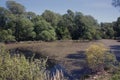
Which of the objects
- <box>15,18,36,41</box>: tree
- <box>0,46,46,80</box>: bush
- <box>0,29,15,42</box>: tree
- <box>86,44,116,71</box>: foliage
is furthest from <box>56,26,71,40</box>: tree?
<box>0,46,46,80</box>: bush

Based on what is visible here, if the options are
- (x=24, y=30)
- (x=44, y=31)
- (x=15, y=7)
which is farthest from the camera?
(x=15, y=7)

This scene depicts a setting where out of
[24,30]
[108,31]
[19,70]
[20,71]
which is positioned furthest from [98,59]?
[108,31]

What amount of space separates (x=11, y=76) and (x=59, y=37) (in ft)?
226

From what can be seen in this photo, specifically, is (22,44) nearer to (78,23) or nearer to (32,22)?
(32,22)

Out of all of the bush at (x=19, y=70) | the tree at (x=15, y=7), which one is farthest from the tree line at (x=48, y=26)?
the bush at (x=19, y=70)

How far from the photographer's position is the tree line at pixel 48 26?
77.5 m

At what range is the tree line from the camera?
254 feet

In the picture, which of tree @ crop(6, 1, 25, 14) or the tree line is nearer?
the tree line

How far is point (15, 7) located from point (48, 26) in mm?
13507

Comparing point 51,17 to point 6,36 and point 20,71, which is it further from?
point 20,71

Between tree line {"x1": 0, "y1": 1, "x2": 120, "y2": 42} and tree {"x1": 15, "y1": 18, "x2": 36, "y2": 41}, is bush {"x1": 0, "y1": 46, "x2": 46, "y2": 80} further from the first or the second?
tree {"x1": 15, "y1": 18, "x2": 36, "y2": 41}

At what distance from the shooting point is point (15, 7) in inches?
3337

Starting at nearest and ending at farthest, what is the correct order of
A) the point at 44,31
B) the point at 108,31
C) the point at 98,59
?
the point at 98,59
the point at 44,31
the point at 108,31

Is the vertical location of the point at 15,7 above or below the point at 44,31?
above
